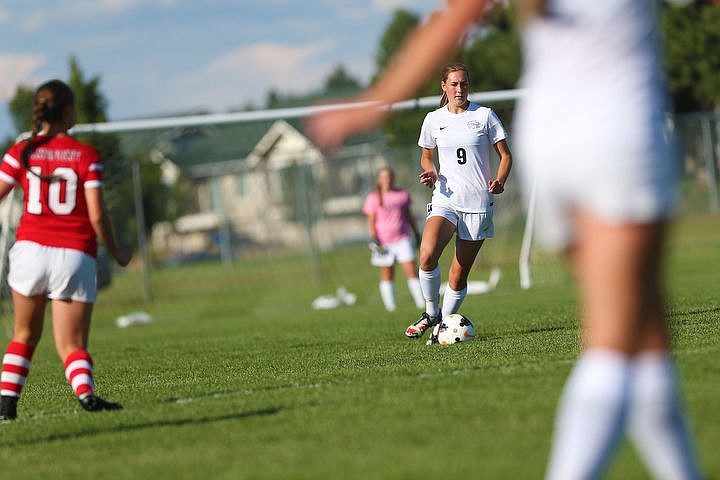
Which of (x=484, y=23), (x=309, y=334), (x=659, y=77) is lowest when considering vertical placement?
(x=309, y=334)

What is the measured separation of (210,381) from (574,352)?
8.56 ft

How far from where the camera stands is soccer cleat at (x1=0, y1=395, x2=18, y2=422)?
266 inches

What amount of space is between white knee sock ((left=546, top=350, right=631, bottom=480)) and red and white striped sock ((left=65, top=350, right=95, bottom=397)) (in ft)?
13.1

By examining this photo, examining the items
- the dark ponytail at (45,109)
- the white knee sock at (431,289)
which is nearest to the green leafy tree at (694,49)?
the white knee sock at (431,289)

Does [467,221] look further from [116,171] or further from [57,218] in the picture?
[116,171]

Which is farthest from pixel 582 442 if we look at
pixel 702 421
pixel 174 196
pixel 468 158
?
pixel 174 196

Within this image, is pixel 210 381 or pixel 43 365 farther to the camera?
pixel 43 365

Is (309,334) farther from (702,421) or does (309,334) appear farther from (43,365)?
(702,421)

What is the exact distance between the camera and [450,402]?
5.91m

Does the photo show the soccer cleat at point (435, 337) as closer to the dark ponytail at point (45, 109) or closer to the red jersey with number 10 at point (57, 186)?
the red jersey with number 10 at point (57, 186)

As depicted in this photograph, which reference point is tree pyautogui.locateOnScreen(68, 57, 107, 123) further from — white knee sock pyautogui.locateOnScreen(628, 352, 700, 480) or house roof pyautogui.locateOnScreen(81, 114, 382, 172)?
white knee sock pyautogui.locateOnScreen(628, 352, 700, 480)

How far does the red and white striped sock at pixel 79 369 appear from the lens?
21.5 feet

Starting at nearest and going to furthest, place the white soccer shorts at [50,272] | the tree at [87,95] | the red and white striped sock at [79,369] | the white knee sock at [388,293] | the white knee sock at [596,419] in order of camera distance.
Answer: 1. the white knee sock at [596,419]
2. the white soccer shorts at [50,272]
3. the red and white striped sock at [79,369]
4. the white knee sock at [388,293]
5. the tree at [87,95]

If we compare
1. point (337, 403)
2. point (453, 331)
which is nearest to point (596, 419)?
point (337, 403)
